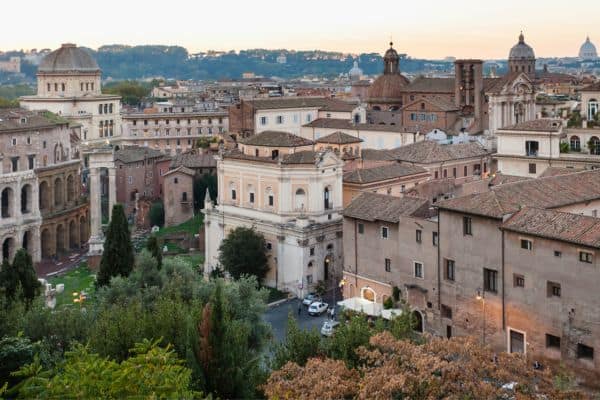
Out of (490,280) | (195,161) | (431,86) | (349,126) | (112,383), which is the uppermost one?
(431,86)

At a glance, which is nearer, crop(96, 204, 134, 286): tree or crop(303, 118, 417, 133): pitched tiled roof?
crop(96, 204, 134, 286): tree

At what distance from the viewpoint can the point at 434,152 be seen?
172 ft

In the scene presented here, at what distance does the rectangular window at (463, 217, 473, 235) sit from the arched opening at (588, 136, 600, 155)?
18.0m

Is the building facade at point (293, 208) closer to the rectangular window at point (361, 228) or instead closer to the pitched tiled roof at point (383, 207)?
the pitched tiled roof at point (383, 207)

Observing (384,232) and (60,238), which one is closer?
(384,232)

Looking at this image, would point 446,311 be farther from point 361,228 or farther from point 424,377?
point 424,377

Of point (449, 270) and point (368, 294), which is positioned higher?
point (449, 270)

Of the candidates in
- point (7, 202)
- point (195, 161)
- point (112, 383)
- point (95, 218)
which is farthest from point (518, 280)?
point (195, 161)

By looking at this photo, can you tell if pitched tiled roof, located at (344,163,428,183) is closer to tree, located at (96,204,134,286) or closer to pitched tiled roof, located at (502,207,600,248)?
tree, located at (96,204,134,286)

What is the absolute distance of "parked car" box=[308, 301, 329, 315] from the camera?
38.3 meters

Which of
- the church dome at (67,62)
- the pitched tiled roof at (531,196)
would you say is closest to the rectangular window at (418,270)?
the pitched tiled roof at (531,196)

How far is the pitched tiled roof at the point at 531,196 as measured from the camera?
31156 millimetres

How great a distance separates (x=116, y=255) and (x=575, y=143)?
2420 cm

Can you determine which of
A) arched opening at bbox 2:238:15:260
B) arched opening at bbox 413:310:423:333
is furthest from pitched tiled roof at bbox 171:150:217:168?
arched opening at bbox 413:310:423:333
